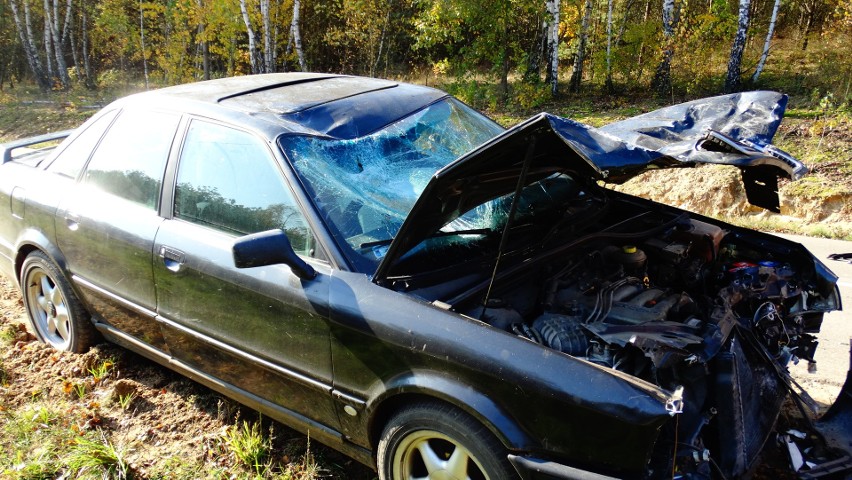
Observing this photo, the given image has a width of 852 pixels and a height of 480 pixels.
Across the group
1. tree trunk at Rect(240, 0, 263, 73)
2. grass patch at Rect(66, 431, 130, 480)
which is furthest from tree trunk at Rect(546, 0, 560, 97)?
grass patch at Rect(66, 431, 130, 480)

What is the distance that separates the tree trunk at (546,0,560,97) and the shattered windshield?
10813 mm

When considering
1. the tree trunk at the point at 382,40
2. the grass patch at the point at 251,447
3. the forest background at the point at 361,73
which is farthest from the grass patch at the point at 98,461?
the tree trunk at the point at 382,40

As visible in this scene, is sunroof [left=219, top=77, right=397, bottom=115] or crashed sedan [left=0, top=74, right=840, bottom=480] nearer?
crashed sedan [left=0, top=74, right=840, bottom=480]

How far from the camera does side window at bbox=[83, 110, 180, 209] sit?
3088 mm

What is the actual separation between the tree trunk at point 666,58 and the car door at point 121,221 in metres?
11.0

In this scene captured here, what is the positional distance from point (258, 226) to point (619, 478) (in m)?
1.79

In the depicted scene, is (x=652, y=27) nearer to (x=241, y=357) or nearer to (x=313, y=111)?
(x=313, y=111)

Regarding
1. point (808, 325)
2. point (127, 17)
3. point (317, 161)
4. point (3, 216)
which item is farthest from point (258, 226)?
point (127, 17)

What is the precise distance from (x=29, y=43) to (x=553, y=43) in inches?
685

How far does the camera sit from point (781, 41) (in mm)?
14695

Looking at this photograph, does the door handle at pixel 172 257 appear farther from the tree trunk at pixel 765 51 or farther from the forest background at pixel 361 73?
the tree trunk at pixel 765 51

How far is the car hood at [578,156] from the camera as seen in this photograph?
2.09m

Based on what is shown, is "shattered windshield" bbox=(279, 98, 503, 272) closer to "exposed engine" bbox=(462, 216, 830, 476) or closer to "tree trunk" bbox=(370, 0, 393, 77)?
"exposed engine" bbox=(462, 216, 830, 476)

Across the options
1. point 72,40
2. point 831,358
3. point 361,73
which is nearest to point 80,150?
point 831,358
